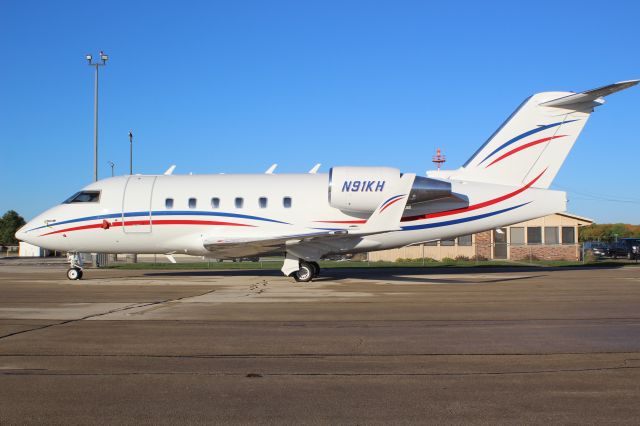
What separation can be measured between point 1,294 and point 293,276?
9.54m

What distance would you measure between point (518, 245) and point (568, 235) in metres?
5.70

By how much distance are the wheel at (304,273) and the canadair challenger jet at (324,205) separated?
0.05 m

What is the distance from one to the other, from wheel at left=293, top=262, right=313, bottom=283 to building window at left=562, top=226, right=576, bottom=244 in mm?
32925

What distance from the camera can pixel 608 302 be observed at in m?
13.5

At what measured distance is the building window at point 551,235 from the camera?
45.9 meters

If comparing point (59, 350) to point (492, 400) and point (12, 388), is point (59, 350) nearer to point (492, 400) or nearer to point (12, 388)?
point (12, 388)

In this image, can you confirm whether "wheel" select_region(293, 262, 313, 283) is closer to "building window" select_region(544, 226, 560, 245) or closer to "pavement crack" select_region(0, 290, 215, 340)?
"pavement crack" select_region(0, 290, 215, 340)

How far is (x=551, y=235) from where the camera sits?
1810 inches

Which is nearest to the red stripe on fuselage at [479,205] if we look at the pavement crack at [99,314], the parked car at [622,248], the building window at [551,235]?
the pavement crack at [99,314]

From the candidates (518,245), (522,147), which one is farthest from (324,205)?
(518,245)

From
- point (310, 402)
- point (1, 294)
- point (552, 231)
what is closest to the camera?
point (310, 402)

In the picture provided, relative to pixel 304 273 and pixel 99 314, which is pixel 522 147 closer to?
pixel 304 273

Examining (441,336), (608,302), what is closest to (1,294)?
(441,336)

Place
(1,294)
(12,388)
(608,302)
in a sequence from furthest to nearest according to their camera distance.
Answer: (1,294) → (608,302) → (12,388)
